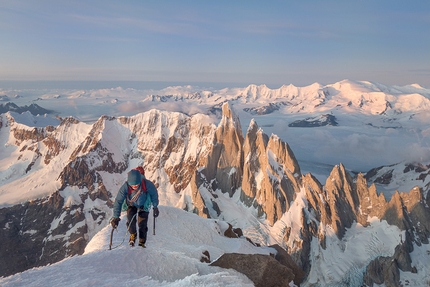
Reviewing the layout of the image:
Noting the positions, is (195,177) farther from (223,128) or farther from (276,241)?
(276,241)

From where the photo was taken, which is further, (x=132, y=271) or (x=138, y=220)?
(x=138, y=220)

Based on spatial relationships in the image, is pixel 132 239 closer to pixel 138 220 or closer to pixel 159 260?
pixel 138 220

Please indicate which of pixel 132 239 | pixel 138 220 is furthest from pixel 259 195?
pixel 132 239

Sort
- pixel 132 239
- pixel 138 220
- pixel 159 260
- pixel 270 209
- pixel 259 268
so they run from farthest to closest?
pixel 270 209, pixel 138 220, pixel 132 239, pixel 159 260, pixel 259 268

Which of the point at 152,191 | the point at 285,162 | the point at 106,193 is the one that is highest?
the point at 152,191

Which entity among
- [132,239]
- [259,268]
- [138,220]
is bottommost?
[259,268]

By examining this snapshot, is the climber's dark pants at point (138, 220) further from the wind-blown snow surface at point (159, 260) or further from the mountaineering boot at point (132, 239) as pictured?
the wind-blown snow surface at point (159, 260)

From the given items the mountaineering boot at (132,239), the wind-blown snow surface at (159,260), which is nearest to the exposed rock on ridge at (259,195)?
the wind-blown snow surface at (159,260)

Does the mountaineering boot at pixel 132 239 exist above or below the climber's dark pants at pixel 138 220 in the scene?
below

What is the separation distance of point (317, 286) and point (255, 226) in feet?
96.9

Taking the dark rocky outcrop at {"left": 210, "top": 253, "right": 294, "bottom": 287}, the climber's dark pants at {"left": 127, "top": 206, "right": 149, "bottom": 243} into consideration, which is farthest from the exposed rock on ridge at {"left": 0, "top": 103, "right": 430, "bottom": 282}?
the climber's dark pants at {"left": 127, "top": 206, "right": 149, "bottom": 243}

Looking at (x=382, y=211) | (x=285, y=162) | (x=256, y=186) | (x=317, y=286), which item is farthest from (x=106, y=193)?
(x=382, y=211)

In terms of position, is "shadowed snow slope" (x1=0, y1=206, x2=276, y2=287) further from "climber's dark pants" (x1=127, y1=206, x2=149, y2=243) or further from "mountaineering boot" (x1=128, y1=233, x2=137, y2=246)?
"climber's dark pants" (x1=127, y1=206, x2=149, y2=243)

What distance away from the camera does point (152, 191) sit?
18984 mm
